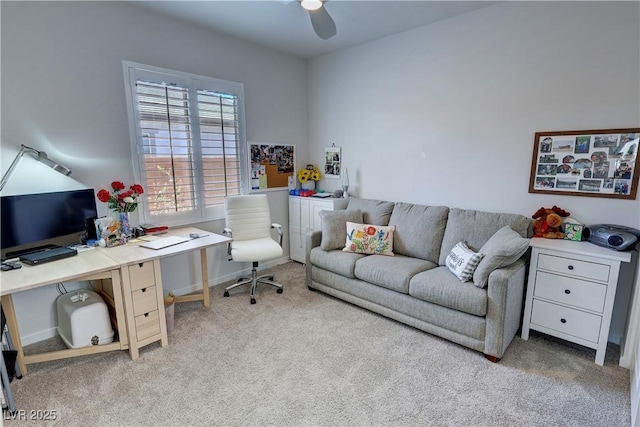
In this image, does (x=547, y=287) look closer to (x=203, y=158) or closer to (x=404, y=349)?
(x=404, y=349)

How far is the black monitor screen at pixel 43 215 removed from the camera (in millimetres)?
2180

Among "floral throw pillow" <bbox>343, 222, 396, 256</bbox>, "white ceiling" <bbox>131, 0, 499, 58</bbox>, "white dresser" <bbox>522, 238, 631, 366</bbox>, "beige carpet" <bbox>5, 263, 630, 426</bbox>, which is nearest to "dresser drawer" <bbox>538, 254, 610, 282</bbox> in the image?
"white dresser" <bbox>522, 238, 631, 366</bbox>

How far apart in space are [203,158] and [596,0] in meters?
3.54

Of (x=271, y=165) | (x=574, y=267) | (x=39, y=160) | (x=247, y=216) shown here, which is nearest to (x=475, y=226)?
(x=574, y=267)

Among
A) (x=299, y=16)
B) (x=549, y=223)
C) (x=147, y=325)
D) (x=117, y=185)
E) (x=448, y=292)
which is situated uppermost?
(x=299, y=16)

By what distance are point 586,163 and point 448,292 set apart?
150cm

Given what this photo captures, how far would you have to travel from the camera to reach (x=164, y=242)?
2.63m

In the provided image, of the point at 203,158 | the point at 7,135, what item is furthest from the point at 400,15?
the point at 7,135

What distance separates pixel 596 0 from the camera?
2342mm

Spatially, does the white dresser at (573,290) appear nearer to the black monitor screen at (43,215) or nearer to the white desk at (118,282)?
the white desk at (118,282)

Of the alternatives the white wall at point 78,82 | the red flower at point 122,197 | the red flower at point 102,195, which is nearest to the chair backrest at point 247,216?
the white wall at point 78,82

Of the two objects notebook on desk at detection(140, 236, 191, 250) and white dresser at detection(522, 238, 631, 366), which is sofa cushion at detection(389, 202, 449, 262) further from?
notebook on desk at detection(140, 236, 191, 250)

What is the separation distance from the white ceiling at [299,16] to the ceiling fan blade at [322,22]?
276mm

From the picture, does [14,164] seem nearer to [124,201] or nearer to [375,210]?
[124,201]
